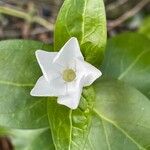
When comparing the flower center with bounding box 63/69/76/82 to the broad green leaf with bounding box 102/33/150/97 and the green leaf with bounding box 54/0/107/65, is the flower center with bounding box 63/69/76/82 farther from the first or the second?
the broad green leaf with bounding box 102/33/150/97

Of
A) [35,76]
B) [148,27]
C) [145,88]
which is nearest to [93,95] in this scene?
[35,76]

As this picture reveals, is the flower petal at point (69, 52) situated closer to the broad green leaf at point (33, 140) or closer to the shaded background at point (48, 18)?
the broad green leaf at point (33, 140)

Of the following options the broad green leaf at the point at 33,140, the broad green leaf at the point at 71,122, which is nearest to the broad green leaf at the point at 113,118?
the broad green leaf at the point at 71,122

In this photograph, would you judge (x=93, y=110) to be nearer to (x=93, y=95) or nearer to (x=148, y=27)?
(x=93, y=95)

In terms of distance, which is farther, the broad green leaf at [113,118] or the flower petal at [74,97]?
the broad green leaf at [113,118]

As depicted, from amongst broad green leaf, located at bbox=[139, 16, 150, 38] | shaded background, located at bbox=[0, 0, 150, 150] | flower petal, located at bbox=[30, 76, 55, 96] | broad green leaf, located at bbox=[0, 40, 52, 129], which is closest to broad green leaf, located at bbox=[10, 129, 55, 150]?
broad green leaf, located at bbox=[0, 40, 52, 129]

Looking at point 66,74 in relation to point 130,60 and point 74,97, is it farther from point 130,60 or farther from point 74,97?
point 130,60
